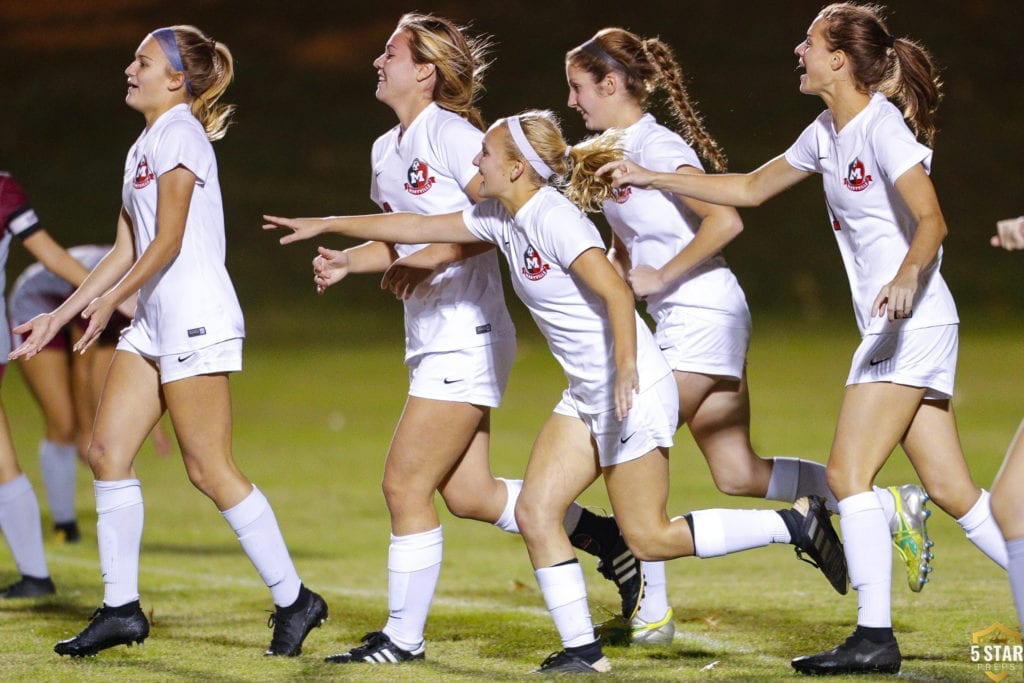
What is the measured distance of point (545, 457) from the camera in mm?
4586

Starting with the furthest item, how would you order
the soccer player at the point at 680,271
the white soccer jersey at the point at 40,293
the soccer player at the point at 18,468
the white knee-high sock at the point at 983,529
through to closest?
the white soccer jersey at the point at 40,293 → the soccer player at the point at 18,468 → the soccer player at the point at 680,271 → the white knee-high sock at the point at 983,529

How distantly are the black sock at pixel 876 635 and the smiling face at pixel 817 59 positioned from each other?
64.0 inches

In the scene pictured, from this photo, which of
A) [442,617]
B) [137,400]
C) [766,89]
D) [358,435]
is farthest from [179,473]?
[766,89]

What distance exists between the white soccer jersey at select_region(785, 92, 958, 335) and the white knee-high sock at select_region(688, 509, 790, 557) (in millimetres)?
689

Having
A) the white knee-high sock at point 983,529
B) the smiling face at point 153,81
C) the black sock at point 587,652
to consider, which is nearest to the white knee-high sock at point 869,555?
the white knee-high sock at point 983,529

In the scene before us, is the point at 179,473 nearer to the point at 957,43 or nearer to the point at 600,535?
the point at 600,535

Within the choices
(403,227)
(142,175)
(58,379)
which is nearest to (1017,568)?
(403,227)

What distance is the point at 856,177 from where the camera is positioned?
4430 millimetres

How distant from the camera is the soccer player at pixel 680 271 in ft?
17.2

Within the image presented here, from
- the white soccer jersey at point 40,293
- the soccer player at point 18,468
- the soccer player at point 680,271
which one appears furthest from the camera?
the white soccer jersey at point 40,293

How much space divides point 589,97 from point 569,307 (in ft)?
3.89

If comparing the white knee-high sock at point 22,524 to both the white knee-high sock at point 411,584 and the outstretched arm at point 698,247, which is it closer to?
the white knee-high sock at point 411,584

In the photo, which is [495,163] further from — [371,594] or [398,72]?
[371,594]

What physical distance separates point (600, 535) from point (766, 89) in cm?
2161
